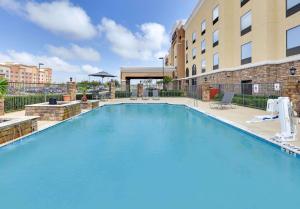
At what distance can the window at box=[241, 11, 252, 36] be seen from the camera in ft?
63.1

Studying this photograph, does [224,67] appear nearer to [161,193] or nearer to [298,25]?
[298,25]

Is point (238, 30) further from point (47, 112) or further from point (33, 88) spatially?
point (47, 112)

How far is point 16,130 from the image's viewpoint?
22.3ft

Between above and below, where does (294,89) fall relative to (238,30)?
below

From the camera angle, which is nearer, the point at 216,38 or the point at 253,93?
the point at 253,93

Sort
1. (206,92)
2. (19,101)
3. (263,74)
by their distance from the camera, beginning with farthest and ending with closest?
(206,92)
(263,74)
(19,101)

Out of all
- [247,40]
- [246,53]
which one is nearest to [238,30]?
[247,40]

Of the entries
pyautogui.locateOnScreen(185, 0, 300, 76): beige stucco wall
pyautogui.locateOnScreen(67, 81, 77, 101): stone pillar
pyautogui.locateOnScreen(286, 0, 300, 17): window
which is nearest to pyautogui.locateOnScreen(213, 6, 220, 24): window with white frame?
pyautogui.locateOnScreen(185, 0, 300, 76): beige stucco wall

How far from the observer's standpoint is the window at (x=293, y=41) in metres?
14.6

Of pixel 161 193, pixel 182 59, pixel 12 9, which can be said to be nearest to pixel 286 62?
pixel 161 193

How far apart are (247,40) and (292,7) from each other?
4.85 meters

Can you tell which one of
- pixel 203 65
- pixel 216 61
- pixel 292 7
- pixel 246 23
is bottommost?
pixel 216 61

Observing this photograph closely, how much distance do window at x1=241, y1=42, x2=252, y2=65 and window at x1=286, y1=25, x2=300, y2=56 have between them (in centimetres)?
375

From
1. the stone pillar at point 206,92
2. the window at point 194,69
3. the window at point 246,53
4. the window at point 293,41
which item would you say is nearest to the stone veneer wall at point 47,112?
the window at point 293,41
